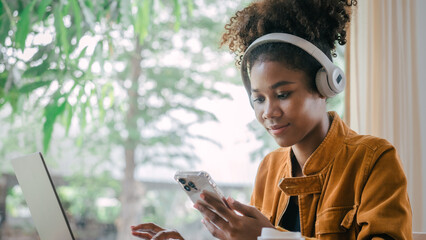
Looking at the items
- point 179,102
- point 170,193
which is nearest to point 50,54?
point 179,102

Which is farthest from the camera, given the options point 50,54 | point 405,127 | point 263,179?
point 50,54

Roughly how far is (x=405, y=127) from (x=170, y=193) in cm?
392

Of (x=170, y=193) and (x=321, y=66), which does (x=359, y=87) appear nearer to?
(x=321, y=66)

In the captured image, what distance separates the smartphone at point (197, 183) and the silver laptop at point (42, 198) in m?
0.25

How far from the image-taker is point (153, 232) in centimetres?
104

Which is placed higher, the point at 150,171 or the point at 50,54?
the point at 50,54

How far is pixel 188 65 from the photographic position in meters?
4.76

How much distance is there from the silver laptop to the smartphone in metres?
0.25

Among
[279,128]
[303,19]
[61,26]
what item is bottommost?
[279,128]

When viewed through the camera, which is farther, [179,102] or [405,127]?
[179,102]

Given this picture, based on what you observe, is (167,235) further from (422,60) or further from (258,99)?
(422,60)

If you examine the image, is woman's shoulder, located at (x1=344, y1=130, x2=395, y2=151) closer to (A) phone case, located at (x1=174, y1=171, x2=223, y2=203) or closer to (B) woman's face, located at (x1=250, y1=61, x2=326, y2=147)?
(B) woman's face, located at (x1=250, y1=61, x2=326, y2=147)

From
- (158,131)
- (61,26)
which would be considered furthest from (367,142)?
(158,131)

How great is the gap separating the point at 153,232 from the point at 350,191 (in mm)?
456
